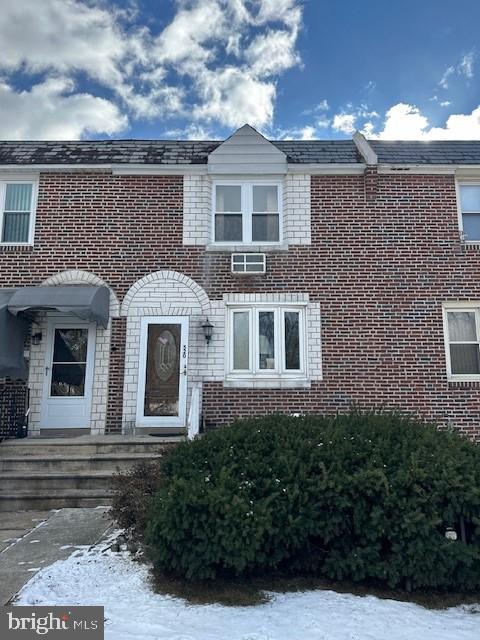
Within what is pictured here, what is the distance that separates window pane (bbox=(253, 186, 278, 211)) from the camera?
1014cm

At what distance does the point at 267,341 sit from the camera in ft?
31.2

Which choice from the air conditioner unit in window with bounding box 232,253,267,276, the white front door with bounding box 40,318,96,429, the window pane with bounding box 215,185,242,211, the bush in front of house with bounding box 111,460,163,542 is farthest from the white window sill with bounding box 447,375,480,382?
the white front door with bounding box 40,318,96,429

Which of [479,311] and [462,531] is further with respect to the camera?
[479,311]

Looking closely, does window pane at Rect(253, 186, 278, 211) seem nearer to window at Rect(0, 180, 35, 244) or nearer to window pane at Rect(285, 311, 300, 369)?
window pane at Rect(285, 311, 300, 369)

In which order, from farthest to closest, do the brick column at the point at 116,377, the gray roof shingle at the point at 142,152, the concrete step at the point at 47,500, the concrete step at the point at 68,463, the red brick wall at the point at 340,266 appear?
the gray roof shingle at the point at 142,152
the red brick wall at the point at 340,266
the brick column at the point at 116,377
the concrete step at the point at 68,463
the concrete step at the point at 47,500

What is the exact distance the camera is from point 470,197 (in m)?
10.2

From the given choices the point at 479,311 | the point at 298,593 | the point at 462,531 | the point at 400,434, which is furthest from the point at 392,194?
the point at 298,593

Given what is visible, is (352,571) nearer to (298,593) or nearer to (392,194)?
(298,593)

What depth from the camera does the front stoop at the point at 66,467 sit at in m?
6.87

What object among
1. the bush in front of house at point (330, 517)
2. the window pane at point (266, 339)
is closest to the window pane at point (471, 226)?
the window pane at point (266, 339)

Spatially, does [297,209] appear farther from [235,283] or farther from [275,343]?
[275,343]

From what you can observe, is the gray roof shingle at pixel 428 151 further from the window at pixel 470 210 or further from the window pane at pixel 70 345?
the window pane at pixel 70 345

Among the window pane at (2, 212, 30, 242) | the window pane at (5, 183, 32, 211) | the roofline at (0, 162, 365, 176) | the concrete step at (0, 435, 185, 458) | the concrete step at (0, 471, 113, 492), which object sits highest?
the roofline at (0, 162, 365, 176)

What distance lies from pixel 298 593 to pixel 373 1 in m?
11.3
